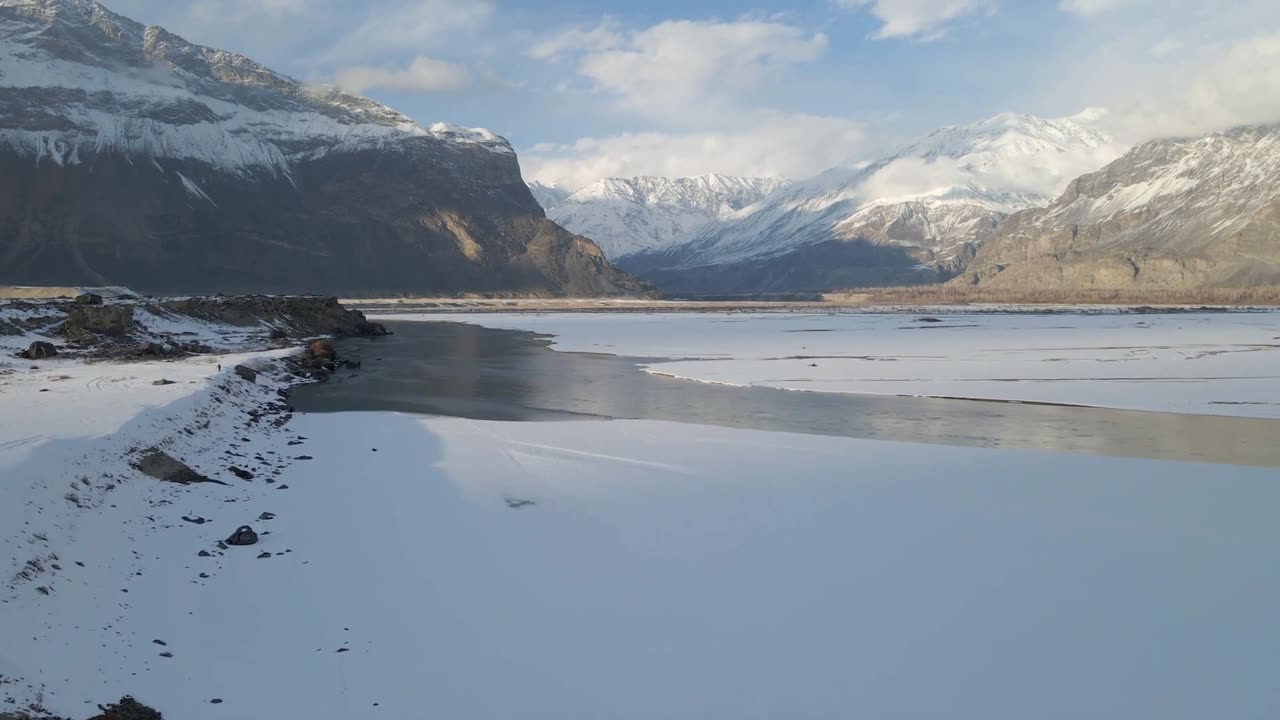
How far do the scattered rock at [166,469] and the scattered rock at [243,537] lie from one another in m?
2.86

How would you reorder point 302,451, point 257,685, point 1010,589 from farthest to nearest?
point 302,451
point 1010,589
point 257,685

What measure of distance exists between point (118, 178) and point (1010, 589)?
7558 inches

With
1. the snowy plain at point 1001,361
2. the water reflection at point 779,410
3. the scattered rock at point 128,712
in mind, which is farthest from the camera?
the snowy plain at point 1001,361

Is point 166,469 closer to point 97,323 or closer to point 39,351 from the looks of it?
point 39,351

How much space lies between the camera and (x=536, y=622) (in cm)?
919

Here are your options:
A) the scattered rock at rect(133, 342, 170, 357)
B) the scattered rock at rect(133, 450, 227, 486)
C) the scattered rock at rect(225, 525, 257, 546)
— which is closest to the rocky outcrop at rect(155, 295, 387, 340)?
the scattered rock at rect(133, 342, 170, 357)

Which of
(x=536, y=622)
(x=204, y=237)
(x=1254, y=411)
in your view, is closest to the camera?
(x=536, y=622)

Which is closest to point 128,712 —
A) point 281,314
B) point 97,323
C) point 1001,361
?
point 97,323

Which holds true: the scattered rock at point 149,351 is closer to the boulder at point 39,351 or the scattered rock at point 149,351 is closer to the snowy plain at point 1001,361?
the boulder at point 39,351

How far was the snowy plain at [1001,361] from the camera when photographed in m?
28.8

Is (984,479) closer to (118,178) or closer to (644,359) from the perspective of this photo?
(644,359)

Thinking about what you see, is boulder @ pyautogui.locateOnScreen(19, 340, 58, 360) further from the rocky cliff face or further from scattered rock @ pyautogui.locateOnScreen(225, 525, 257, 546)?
the rocky cliff face

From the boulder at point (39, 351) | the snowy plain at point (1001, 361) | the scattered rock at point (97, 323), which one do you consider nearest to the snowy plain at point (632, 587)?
the snowy plain at point (1001, 361)

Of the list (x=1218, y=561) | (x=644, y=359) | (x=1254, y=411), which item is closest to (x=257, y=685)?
(x=1218, y=561)
